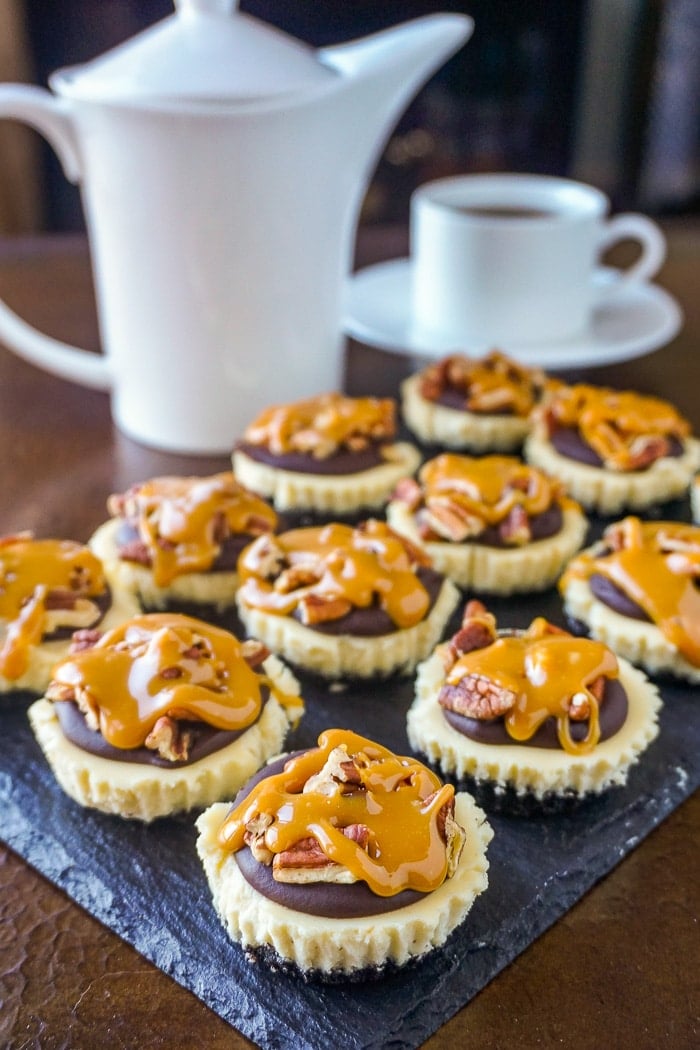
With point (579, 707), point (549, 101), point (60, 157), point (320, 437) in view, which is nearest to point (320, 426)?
point (320, 437)

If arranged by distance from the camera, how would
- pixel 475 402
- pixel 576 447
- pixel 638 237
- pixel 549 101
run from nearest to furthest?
pixel 576 447 < pixel 475 402 < pixel 638 237 < pixel 549 101

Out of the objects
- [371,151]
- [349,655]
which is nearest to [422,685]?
[349,655]

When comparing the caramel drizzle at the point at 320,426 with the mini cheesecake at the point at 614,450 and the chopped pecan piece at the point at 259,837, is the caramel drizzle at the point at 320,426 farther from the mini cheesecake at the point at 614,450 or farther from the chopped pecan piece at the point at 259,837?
the chopped pecan piece at the point at 259,837

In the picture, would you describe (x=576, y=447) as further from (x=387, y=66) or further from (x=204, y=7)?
(x=204, y=7)

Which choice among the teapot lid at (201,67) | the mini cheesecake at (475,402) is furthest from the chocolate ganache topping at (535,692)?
the teapot lid at (201,67)

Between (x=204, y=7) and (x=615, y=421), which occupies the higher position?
(x=204, y=7)

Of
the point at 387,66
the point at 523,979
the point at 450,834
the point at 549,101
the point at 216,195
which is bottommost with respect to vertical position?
the point at 549,101

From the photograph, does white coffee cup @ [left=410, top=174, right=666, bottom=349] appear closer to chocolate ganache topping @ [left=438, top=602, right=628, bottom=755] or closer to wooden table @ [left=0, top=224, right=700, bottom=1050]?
chocolate ganache topping @ [left=438, top=602, right=628, bottom=755]
